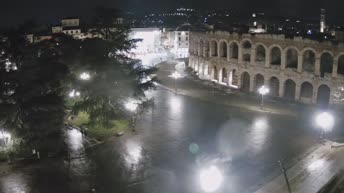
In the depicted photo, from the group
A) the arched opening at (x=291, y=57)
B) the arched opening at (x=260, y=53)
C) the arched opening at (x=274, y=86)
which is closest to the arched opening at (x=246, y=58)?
the arched opening at (x=260, y=53)

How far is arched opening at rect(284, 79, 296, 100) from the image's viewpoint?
51500 millimetres

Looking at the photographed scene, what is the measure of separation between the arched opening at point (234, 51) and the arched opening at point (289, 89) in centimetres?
1042

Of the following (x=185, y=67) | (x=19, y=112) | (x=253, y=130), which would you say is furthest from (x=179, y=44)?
(x=19, y=112)

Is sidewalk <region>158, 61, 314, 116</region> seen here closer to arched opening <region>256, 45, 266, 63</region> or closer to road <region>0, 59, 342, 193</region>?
road <region>0, 59, 342, 193</region>

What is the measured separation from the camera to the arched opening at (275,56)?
177 ft

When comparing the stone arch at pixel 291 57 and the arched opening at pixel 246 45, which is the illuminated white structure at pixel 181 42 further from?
the stone arch at pixel 291 57

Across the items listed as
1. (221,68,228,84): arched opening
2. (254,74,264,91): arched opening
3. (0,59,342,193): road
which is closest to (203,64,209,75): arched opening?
(221,68,228,84): arched opening

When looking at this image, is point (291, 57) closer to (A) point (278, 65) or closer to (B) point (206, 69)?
(A) point (278, 65)

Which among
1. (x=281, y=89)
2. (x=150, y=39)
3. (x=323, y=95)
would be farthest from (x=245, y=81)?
(x=150, y=39)

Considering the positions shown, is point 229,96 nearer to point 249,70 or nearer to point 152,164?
point 249,70

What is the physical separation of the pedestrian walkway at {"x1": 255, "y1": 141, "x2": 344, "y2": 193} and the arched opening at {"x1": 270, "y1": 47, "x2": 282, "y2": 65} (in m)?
23.1

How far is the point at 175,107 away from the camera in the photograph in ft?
153

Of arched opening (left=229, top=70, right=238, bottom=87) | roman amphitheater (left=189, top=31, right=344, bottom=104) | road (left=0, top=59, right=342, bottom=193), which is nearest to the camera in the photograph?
road (left=0, top=59, right=342, bottom=193)

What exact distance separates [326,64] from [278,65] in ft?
19.3
